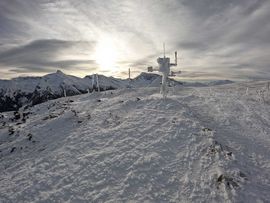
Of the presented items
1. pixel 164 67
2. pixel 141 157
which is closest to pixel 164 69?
pixel 164 67

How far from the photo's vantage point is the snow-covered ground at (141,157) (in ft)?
49.3

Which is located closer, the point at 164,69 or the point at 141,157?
the point at 141,157

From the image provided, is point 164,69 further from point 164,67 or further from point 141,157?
point 141,157

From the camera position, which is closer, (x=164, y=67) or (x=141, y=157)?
(x=141, y=157)

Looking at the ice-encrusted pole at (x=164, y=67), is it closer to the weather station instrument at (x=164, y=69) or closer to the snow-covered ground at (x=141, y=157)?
the weather station instrument at (x=164, y=69)

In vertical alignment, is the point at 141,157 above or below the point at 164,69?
below

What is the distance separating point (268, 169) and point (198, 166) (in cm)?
393

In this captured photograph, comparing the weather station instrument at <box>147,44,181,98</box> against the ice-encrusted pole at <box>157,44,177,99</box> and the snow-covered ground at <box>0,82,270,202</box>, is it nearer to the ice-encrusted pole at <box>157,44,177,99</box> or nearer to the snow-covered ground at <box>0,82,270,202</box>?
→ the ice-encrusted pole at <box>157,44,177,99</box>

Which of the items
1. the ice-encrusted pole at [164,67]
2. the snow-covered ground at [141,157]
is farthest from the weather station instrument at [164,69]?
the snow-covered ground at [141,157]

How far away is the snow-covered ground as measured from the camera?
15.0 meters

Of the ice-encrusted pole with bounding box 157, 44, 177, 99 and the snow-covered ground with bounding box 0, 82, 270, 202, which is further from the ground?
the ice-encrusted pole with bounding box 157, 44, 177, 99

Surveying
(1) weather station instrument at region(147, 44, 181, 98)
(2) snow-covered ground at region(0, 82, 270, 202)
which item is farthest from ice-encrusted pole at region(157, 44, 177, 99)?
(2) snow-covered ground at region(0, 82, 270, 202)

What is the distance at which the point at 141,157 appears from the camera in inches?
708

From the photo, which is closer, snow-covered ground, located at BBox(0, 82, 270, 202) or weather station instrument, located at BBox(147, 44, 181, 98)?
snow-covered ground, located at BBox(0, 82, 270, 202)
